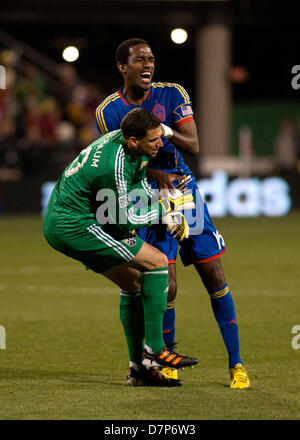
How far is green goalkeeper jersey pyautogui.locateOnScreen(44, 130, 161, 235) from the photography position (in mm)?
5656

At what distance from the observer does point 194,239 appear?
6133mm

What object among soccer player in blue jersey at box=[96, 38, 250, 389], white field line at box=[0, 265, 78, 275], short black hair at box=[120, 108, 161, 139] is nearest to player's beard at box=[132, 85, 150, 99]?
soccer player in blue jersey at box=[96, 38, 250, 389]

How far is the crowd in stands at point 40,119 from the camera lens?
778 inches

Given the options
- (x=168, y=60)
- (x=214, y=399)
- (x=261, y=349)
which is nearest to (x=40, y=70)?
(x=168, y=60)

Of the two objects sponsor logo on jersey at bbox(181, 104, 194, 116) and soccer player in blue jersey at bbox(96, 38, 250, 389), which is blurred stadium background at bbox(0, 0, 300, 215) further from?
sponsor logo on jersey at bbox(181, 104, 194, 116)

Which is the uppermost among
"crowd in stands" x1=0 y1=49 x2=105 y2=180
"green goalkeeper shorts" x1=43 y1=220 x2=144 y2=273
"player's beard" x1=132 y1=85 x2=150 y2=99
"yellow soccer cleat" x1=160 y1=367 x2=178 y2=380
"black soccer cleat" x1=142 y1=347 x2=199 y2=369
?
"crowd in stands" x1=0 y1=49 x2=105 y2=180

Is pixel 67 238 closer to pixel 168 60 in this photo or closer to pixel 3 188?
pixel 3 188

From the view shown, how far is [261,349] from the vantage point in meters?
7.15

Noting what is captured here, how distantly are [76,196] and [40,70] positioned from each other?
17.9 m

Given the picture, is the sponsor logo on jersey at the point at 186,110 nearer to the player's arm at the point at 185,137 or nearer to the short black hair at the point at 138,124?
the player's arm at the point at 185,137

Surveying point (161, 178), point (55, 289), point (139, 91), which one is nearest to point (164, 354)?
point (161, 178)

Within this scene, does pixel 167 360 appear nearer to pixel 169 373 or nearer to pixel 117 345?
pixel 169 373

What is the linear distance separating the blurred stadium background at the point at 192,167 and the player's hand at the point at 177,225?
0.95 m

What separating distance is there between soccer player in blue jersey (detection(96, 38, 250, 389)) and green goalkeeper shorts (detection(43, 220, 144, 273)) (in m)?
0.42
